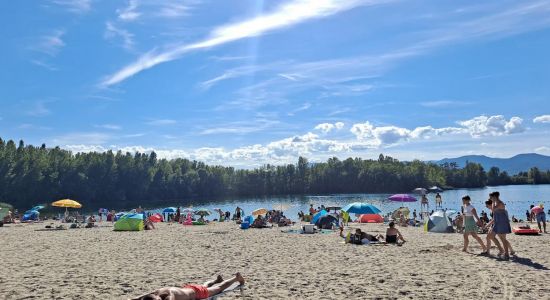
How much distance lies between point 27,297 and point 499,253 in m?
13.2

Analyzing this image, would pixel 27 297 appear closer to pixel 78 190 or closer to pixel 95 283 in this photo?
pixel 95 283

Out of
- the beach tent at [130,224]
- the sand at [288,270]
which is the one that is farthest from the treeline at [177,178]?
the sand at [288,270]

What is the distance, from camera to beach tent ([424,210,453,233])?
24.7 meters

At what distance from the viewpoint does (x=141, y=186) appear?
12988 centimetres

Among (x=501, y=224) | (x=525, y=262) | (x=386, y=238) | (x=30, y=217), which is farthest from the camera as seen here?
(x=30, y=217)

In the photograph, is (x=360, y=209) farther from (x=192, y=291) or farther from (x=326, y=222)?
(x=192, y=291)

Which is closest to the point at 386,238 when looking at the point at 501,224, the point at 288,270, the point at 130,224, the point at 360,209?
the point at 501,224

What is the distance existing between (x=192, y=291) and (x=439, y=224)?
1994cm

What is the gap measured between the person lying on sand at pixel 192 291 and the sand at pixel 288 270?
0.30 m

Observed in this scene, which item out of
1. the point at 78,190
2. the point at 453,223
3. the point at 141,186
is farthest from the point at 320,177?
the point at 453,223

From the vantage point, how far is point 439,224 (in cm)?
2502

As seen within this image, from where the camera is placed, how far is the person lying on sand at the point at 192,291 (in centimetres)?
733

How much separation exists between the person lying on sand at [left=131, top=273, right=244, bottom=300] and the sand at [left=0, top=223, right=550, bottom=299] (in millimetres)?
303

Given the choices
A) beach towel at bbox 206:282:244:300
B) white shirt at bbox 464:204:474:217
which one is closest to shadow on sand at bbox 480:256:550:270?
white shirt at bbox 464:204:474:217
